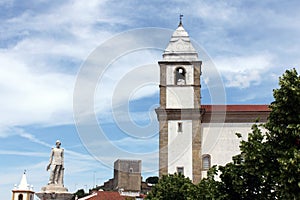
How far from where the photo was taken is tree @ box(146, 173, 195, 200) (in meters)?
35.6

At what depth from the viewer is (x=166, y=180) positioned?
37219mm

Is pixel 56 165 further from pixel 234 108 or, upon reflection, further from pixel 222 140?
pixel 234 108

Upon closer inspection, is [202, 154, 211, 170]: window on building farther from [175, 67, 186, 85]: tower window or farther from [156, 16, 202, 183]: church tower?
[175, 67, 186, 85]: tower window

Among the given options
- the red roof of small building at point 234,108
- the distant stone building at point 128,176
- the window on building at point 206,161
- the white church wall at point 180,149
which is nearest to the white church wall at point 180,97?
the white church wall at point 180,149

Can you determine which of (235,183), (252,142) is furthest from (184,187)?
(252,142)

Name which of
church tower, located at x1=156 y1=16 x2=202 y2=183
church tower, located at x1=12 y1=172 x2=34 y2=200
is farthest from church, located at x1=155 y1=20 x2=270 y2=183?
church tower, located at x1=12 y1=172 x2=34 y2=200

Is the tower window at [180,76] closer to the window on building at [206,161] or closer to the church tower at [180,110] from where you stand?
the church tower at [180,110]

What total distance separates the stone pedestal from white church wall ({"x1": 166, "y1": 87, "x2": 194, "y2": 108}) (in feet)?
89.3

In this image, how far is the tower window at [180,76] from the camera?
4562cm

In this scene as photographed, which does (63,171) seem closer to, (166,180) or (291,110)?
(291,110)

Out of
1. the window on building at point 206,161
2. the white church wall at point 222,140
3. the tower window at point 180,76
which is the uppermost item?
the tower window at point 180,76

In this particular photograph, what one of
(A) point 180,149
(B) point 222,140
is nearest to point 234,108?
(B) point 222,140

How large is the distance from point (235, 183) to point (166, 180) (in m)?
11.7

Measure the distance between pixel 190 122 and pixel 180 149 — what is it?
254cm
